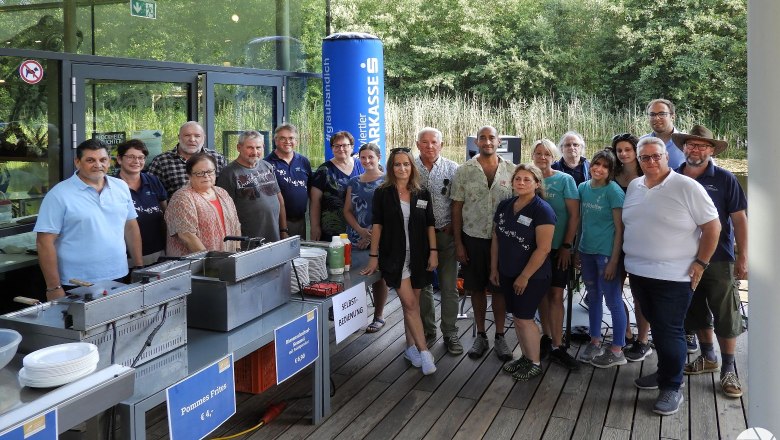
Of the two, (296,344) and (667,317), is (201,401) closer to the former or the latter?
(296,344)

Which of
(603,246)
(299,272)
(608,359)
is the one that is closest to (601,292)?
(603,246)

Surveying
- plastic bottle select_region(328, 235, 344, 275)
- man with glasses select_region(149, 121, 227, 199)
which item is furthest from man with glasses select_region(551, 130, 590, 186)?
man with glasses select_region(149, 121, 227, 199)

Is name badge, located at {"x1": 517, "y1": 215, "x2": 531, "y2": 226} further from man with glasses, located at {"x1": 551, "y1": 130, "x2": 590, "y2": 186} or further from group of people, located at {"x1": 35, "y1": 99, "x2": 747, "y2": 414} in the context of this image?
man with glasses, located at {"x1": 551, "y1": 130, "x2": 590, "y2": 186}

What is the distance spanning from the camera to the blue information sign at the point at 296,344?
3211 millimetres

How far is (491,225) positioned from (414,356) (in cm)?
96

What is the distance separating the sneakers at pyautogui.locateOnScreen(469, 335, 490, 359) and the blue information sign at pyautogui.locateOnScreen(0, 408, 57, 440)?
3.04 meters

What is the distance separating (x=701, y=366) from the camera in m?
4.35

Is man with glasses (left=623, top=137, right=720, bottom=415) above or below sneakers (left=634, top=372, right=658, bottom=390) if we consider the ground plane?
above

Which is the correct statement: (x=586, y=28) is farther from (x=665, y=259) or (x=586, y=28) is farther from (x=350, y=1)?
(x=665, y=259)

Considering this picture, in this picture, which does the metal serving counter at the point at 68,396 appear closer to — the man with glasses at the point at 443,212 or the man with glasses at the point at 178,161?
the man with glasses at the point at 178,161

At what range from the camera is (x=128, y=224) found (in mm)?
3887

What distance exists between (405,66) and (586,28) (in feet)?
13.0

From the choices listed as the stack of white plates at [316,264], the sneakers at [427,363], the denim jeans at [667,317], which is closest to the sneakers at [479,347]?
the sneakers at [427,363]

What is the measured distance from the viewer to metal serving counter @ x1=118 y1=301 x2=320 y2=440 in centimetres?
234
